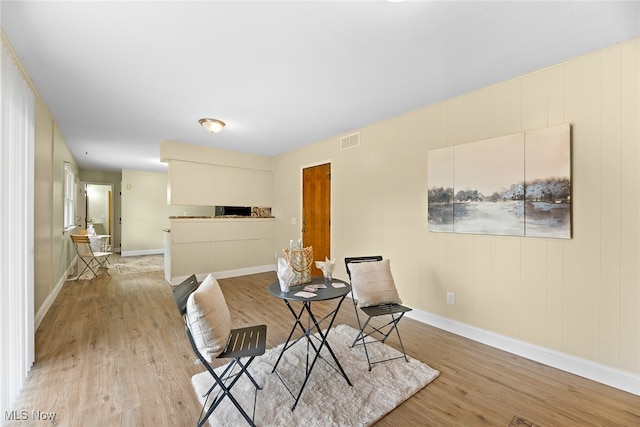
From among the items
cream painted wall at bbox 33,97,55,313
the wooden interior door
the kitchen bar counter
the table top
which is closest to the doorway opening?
the kitchen bar counter

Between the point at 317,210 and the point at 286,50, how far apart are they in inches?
125

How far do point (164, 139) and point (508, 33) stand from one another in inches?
194

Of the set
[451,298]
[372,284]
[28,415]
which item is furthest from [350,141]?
[28,415]

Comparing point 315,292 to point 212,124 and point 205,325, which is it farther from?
point 212,124

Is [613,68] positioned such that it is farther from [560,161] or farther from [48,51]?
[48,51]

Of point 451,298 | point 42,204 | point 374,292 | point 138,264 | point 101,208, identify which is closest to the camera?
point 374,292

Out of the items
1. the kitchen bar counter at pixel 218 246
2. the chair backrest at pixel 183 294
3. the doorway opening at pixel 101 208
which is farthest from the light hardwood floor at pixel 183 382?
the doorway opening at pixel 101 208

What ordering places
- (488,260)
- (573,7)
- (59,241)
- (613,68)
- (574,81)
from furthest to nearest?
(59,241)
(488,260)
(574,81)
(613,68)
(573,7)

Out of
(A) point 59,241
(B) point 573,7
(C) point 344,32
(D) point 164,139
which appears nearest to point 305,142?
(D) point 164,139

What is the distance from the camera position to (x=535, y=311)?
2500mm

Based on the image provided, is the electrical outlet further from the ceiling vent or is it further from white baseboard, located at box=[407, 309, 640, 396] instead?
the ceiling vent

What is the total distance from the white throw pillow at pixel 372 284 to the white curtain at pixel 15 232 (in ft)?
8.27

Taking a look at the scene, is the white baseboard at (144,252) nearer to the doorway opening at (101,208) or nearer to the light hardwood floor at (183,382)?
the doorway opening at (101,208)

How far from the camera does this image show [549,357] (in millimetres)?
2406
